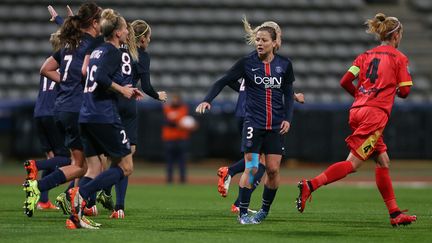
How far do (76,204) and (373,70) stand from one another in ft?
11.8

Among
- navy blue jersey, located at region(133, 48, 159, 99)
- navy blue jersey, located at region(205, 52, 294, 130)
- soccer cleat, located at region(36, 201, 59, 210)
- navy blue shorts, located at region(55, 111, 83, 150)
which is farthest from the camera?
soccer cleat, located at region(36, 201, 59, 210)

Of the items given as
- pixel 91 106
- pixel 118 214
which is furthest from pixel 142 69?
pixel 91 106

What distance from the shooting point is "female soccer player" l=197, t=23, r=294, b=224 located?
997cm

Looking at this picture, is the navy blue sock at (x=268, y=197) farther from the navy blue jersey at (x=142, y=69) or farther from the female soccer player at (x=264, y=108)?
the navy blue jersey at (x=142, y=69)

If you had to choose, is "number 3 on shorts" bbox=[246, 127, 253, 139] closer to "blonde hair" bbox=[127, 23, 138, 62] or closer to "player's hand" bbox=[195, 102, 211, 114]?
"player's hand" bbox=[195, 102, 211, 114]

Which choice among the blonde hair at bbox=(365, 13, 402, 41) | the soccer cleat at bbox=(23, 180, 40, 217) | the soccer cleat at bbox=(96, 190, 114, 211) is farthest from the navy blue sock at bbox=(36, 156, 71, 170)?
the blonde hair at bbox=(365, 13, 402, 41)

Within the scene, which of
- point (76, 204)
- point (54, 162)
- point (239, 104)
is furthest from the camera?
point (239, 104)

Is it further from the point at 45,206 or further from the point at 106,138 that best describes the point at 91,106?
the point at 45,206

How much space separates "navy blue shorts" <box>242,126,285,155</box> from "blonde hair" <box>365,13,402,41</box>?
1.62 m

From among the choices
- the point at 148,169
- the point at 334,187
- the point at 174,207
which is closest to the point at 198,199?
the point at 174,207

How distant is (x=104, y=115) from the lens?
9.08 metres

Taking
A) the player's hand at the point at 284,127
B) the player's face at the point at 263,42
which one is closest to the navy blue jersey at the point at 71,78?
the player's face at the point at 263,42

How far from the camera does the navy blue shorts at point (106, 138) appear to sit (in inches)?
357

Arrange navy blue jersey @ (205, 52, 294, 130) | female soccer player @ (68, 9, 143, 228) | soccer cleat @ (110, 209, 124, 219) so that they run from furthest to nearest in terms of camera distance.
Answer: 1. soccer cleat @ (110, 209, 124, 219)
2. navy blue jersey @ (205, 52, 294, 130)
3. female soccer player @ (68, 9, 143, 228)
